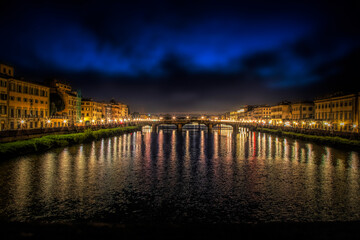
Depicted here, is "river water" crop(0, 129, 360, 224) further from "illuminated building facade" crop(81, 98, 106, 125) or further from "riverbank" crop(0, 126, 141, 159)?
"illuminated building facade" crop(81, 98, 106, 125)

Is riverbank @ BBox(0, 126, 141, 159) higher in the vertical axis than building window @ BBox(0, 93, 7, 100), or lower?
lower

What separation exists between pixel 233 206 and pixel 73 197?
11656 mm

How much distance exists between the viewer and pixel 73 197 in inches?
728

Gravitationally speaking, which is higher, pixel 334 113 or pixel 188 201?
pixel 334 113

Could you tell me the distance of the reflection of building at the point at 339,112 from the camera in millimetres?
68375

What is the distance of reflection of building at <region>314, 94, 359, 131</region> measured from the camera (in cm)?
6838

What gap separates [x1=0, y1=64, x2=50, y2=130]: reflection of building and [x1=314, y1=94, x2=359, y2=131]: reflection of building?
83.9 meters

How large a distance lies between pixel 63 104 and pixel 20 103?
23124mm

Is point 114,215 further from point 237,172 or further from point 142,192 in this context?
point 237,172

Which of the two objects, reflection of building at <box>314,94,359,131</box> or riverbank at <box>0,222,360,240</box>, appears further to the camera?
reflection of building at <box>314,94,359,131</box>

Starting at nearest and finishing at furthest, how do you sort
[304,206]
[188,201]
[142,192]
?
[304,206], [188,201], [142,192]

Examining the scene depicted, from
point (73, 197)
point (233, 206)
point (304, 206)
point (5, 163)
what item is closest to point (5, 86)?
point (5, 163)

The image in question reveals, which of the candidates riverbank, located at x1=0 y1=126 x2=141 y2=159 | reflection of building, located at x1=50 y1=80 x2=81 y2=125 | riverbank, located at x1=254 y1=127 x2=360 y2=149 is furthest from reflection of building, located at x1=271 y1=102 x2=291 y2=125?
riverbank, located at x1=0 y1=126 x2=141 y2=159

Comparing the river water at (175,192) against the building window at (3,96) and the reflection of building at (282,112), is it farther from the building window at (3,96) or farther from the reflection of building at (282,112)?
the reflection of building at (282,112)
